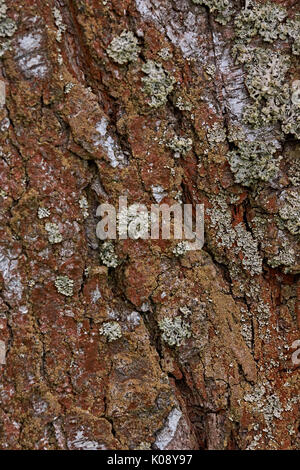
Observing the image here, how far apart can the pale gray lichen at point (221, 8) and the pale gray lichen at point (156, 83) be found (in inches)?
13.4

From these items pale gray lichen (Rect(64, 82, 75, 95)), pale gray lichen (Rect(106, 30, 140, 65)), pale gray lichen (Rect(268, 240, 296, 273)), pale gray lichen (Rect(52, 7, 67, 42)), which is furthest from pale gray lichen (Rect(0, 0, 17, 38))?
pale gray lichen (Rect(268, 240, 296, 273))

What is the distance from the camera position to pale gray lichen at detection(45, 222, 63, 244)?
1.99m

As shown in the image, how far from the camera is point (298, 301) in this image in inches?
89.4

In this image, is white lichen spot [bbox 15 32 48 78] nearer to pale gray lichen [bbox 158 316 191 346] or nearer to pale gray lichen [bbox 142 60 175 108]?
pale gray lichen [bbox 142 60 175 108]

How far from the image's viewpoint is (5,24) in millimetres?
1855

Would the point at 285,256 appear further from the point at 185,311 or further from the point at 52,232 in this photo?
the point at 52,232

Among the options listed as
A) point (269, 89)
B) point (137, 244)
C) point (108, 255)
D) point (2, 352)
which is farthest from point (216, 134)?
Answer: point (2, 352)

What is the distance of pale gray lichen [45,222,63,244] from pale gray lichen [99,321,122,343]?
0.45m

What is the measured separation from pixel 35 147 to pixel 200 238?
2.86 ft

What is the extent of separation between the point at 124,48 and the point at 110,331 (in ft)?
4.14

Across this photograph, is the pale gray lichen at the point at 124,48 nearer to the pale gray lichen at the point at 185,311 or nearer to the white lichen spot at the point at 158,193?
the white lichen spot at the point at 158,193

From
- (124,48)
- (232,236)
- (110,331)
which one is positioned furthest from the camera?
(232,236)

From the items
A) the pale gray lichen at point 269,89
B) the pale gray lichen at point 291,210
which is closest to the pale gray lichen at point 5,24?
the pale gray lichen at point 269,89
